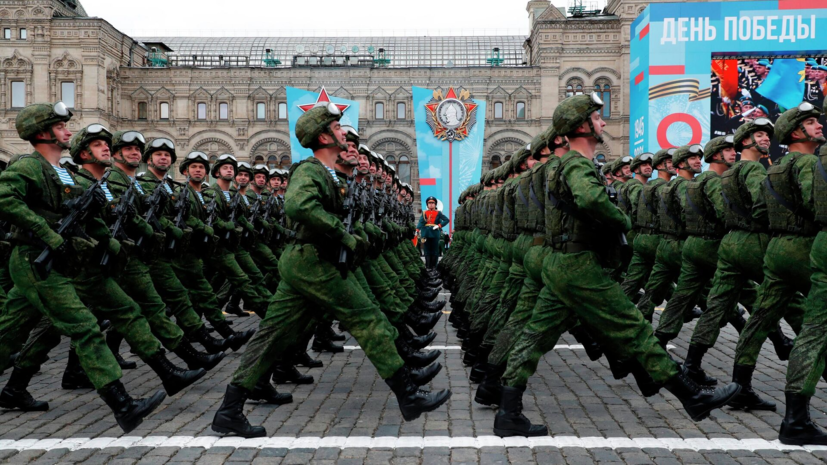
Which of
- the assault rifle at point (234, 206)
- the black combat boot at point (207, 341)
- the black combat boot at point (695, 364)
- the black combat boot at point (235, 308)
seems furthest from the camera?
the black combat boot at point (235, 308)

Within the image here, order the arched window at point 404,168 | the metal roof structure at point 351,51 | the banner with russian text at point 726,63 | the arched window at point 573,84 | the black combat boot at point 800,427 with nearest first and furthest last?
1. the black combat boot at point 800,427
2. the banner with russian text at point 726,63
3. the arched window at point 573,84
4. the arched window at point 404,168
5. the metal roof structure at point 351,51

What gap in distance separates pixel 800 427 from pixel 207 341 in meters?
5.04

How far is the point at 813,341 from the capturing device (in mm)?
4523

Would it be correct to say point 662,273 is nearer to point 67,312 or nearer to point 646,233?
point 646,233

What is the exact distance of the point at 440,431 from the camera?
194 inches

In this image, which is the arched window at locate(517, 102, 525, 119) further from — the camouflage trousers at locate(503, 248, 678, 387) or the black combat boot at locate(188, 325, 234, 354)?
the camouflage trousers at locate(503, 248, 678, 387)

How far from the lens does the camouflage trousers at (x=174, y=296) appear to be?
6.85m

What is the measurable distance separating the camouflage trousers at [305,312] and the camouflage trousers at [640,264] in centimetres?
461

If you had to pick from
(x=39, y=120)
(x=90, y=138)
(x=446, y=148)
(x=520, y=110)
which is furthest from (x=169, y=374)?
(x=520, y=110)

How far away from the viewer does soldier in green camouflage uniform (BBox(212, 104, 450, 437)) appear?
470 cm

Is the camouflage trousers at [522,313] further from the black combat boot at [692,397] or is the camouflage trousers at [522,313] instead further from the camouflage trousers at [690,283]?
the camouflage trousers at [690,283]

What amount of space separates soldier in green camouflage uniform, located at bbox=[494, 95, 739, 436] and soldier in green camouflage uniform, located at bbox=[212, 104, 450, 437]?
1.91 ft

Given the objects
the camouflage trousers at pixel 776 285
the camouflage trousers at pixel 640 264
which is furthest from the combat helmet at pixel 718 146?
the camouflage trousers at pixel 776 285

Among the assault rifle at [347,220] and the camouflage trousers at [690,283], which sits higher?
the assault rifle at [347,220]
